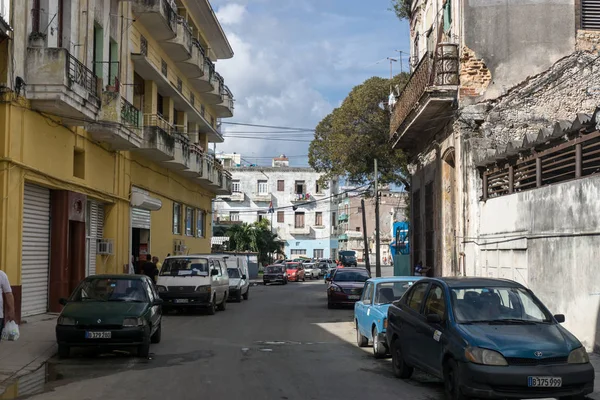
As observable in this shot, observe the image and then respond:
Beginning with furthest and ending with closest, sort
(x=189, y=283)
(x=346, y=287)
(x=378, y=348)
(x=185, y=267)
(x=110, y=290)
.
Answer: (x=346, y=287)
(x=185, y=267)
(x=189, y=283)
(x=110, y=290)
(x=378, y=348)

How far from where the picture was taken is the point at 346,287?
24.8m

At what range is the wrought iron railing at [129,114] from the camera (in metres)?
21.8

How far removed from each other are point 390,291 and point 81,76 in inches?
394

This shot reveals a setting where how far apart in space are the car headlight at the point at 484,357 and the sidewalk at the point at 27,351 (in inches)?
240

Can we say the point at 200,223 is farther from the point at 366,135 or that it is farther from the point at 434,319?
the point at 434,319

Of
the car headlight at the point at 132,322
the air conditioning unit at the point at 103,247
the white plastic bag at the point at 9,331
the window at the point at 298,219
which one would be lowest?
the car headlight at the point at 132,322

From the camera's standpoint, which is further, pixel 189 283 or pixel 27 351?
pixel 189 283

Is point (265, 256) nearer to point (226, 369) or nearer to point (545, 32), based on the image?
point (545, 32)

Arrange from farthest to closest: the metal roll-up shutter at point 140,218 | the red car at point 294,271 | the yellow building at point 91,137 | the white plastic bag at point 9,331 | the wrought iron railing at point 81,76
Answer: the red car at point 294,271 < the metal roll-up shutter at point 140,218 < the wrought iron railing at point 81,76 < the yellow building at point 91,137 < the white plastic bag at point 9,331

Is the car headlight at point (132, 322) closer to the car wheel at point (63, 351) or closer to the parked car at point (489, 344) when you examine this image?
the car wheel at point (63, 351)

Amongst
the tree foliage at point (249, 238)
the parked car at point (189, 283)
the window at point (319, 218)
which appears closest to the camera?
the parked car at point (189, 283)

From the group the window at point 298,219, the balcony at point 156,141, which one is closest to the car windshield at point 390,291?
the balcony at point 156,141

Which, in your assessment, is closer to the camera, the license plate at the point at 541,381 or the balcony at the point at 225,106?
the license plate at the point at 541,381

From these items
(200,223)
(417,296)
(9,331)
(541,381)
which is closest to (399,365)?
(417,296)
